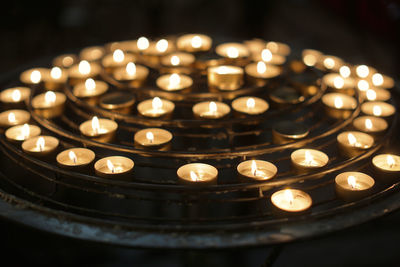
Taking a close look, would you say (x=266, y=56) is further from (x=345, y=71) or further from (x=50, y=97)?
(x=50, y=97)

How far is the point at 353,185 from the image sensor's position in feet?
4.36

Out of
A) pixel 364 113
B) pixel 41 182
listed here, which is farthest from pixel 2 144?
pixel 364 113

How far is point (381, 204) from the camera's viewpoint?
4.01 feet

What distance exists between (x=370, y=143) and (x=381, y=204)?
380 millimetres

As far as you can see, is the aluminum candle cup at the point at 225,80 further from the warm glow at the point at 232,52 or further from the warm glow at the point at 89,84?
the warm glow at the point at 89,84

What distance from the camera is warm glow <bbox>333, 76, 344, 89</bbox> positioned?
6.34 feet

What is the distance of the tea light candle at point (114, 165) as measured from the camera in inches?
53.3

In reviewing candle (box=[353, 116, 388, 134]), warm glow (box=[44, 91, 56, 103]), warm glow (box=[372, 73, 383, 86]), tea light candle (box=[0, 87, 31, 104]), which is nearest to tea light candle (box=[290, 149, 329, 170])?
candle (box=[353, 116, 388, 134])

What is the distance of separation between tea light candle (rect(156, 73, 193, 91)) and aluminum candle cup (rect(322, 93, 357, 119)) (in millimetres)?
562

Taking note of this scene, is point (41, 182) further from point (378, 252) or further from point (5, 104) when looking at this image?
point (378, 252)

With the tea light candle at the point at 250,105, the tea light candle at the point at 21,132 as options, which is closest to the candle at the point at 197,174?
the tea light candle at the point at 250,105

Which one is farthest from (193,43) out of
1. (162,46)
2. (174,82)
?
(174,82)

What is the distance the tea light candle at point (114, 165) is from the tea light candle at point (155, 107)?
0.27 m

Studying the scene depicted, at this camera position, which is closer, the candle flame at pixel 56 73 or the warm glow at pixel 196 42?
the candle flame at pixel 56 73
